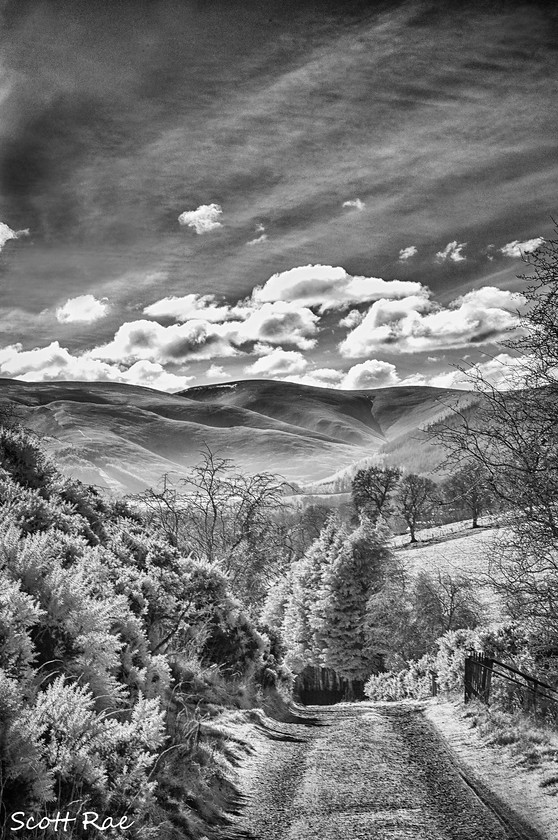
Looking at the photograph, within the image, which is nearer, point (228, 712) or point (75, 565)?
point (75, 565)

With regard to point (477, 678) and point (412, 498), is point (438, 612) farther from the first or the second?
point (412, 498)

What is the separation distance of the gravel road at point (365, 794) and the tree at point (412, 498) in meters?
69.4

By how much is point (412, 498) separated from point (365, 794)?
3022 inches

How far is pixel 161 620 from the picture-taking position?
9.67 metres

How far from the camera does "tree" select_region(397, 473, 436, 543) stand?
261 ft

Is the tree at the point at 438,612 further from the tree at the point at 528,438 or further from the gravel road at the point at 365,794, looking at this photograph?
the gravel road at the point at 365,794

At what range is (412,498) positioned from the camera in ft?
270

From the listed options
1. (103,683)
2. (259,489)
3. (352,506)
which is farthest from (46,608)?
(352,506)

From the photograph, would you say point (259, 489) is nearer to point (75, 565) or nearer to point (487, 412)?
point (487, 412)

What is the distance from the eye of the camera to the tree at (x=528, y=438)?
10609 millimetres

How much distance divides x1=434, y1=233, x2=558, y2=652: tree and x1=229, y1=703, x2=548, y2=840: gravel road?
11.5ft

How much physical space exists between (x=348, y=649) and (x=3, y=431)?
35.1 meters

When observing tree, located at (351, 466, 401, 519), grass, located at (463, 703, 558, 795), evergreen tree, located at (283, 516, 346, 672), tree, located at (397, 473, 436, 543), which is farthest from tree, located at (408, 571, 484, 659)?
tree, located at (351, 466, 401, 519)

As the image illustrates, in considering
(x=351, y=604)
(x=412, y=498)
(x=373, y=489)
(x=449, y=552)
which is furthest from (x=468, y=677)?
(x=373, y=489)
